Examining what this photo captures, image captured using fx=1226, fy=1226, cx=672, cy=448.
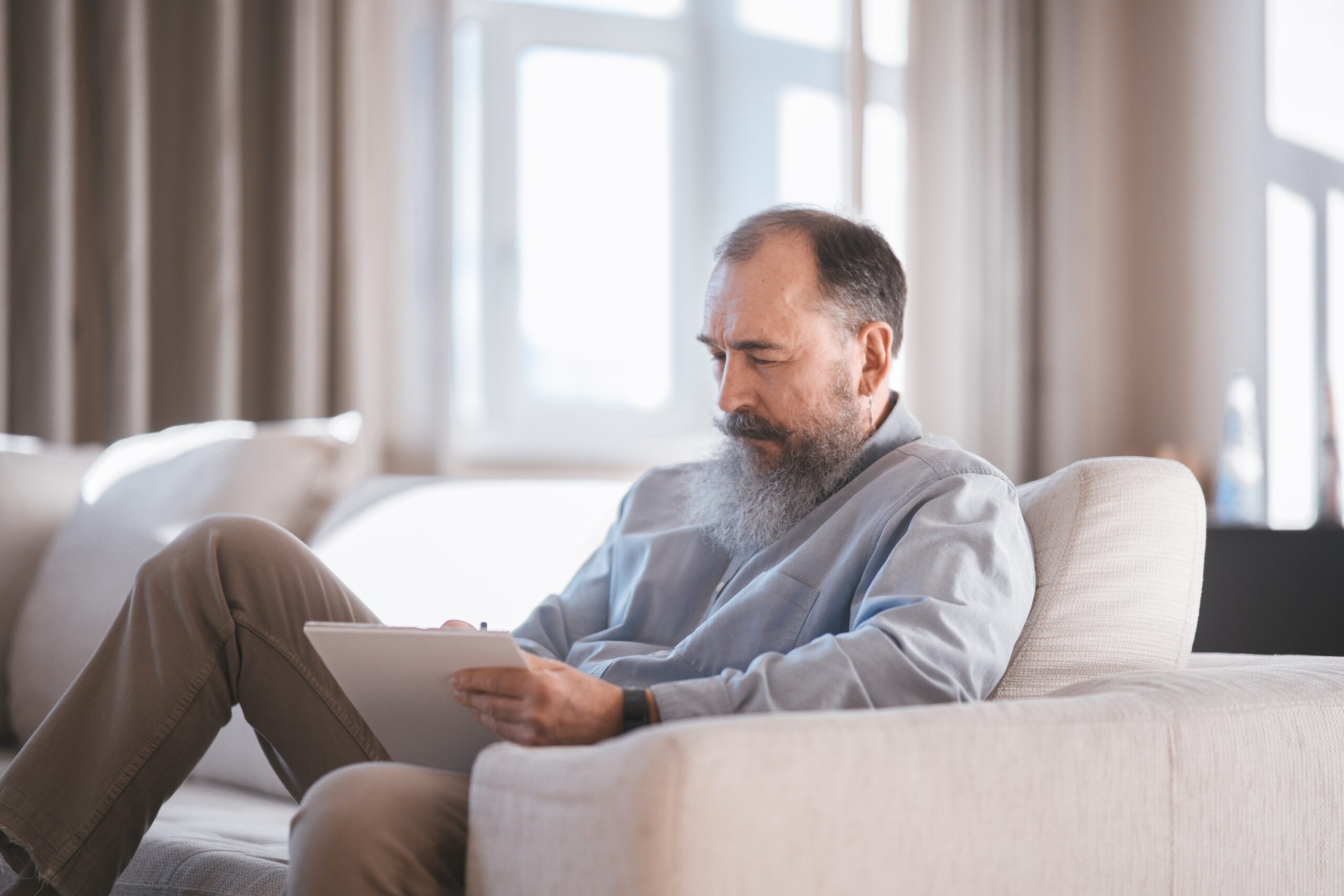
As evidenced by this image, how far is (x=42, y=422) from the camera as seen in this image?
262 centimetres

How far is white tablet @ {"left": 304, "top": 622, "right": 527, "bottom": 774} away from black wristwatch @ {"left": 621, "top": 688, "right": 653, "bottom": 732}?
11cm

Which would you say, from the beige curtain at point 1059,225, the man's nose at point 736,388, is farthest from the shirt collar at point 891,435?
the beige curtain at point 1059,225

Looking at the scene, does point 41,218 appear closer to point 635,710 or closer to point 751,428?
point 751,428

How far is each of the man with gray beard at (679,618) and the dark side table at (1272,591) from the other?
0.95 metres

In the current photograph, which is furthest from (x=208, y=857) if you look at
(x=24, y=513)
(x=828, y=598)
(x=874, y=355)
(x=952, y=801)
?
(x=24, y=513)

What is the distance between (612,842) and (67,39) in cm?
245

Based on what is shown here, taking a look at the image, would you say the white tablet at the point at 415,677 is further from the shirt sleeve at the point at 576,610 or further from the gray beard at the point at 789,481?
the gray beard at the point at 789,481

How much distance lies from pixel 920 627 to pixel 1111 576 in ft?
0.97

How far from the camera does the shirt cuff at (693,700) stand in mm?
1091

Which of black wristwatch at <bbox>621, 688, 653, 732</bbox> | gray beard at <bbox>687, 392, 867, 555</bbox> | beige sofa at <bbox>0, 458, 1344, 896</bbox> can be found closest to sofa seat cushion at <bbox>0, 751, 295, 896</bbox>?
beige sofa at <bbox>0, 458, 1344, 896</bbox>

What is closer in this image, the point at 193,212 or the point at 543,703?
the point at 543,703

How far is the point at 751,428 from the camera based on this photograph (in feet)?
4.91

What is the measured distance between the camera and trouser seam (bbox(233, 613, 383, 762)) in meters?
1.32

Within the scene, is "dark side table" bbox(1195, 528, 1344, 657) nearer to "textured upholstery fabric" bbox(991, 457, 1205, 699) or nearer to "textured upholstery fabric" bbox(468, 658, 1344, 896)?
"textured upholstery fabric" bbox(991, 457, 1205, 699)
